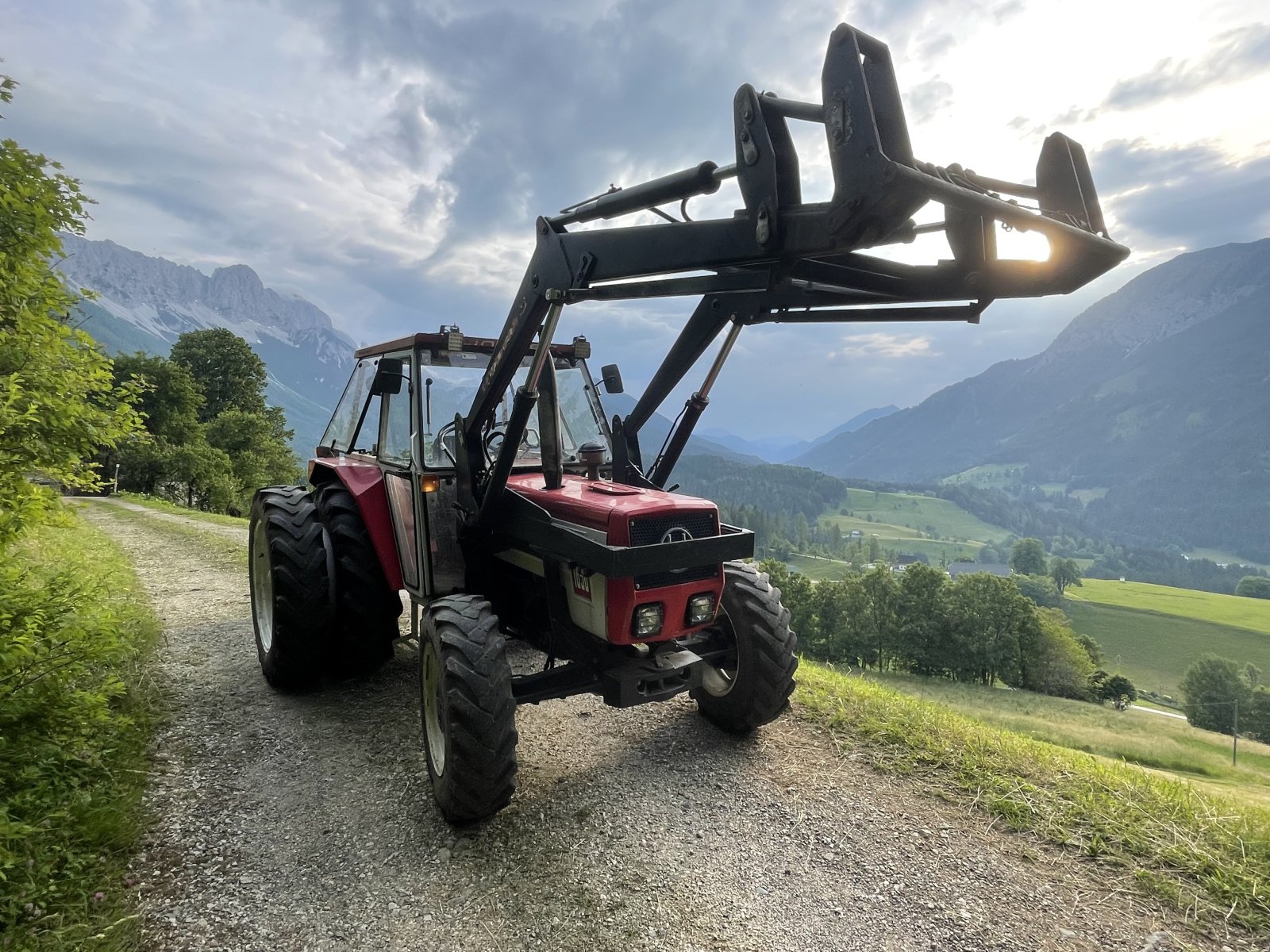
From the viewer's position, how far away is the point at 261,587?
5215 millimetres

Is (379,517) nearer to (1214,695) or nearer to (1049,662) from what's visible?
(1049,662)

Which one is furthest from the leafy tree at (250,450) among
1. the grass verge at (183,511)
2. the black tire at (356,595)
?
the black tire at (356,595)

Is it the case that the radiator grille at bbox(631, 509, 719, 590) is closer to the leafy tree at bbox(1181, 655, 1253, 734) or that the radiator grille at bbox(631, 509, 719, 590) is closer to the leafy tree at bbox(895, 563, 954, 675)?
the leafy tree at bbox(895, 563, 954, 675)

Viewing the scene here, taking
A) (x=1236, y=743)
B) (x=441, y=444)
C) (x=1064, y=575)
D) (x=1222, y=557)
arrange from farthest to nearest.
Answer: (x=1222, y=557) < (x=1064, y=575) < (x=1236, y=743) < (x=441, y=444)

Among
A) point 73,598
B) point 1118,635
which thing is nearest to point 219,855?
point 73,598

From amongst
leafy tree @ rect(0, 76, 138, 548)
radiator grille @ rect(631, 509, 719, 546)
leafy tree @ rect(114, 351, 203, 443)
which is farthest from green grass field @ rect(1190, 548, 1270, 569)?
leafy tree @ rect(0, 76, 138, 548)

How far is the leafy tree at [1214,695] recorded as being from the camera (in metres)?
46.8

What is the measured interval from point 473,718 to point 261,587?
10.6 feet

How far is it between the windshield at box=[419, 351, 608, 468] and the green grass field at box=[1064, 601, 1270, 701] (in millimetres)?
71505

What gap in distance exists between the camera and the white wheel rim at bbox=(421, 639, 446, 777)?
3.18 metres

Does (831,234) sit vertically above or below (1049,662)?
above

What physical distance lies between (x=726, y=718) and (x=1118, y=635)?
297 ft

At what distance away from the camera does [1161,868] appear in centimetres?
282

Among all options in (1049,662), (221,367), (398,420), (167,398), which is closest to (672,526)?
(398,420)
